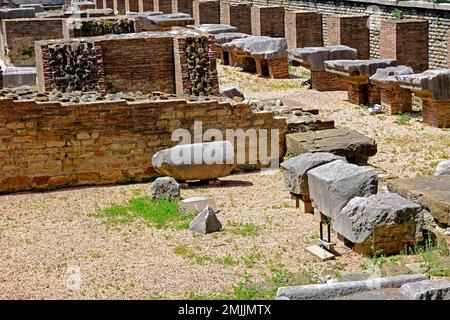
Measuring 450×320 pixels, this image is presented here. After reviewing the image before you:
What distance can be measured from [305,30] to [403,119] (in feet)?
32.8

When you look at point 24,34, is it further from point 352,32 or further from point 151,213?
point 151,213

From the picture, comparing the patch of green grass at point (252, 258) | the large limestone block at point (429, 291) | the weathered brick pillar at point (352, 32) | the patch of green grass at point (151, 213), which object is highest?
the weathered brick pillar at point (352, 32)

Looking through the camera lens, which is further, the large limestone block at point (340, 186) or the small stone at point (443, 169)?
the small stone at point (443, 169)

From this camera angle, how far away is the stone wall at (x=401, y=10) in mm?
22516

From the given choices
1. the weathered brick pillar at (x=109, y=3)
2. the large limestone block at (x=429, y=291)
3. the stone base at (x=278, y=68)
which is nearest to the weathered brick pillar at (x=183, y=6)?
the weathered brick pillar at (x=109, y=3)

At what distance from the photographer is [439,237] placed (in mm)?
9516

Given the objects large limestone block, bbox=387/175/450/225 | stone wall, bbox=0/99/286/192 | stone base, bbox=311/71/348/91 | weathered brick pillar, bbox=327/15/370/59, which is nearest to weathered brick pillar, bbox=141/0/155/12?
weathered brick pillar, bbox=327/15/370/59

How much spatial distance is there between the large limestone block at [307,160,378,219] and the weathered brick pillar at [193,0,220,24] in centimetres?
2383

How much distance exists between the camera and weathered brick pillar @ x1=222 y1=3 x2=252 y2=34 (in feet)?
104

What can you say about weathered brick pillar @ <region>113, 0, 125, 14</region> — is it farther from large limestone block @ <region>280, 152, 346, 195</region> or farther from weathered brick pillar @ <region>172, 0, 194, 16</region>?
large limestone block @ <region>280, 152, 346, 195</region>

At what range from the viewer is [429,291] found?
6.94 metres

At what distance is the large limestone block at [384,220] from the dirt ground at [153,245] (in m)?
0.28

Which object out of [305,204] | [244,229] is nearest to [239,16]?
[305,204]

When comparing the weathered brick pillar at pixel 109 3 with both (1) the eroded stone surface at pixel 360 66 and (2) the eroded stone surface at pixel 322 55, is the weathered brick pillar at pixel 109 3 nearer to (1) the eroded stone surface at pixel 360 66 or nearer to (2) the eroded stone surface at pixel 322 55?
(2) the eroded stone surface at pixel 322 55
